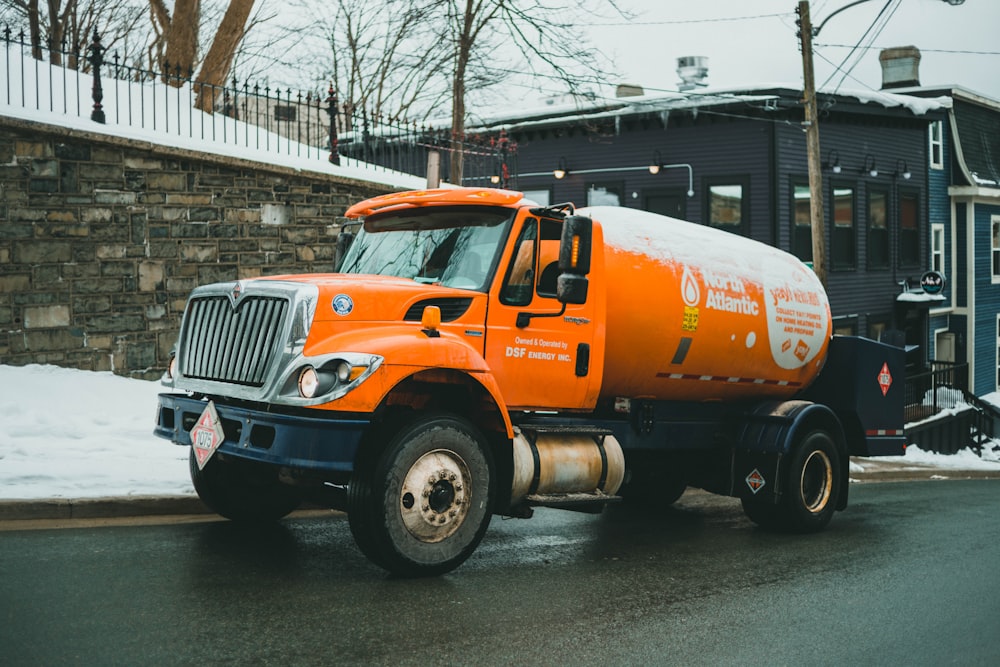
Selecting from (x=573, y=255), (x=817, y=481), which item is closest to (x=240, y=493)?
(x=573, y=255)

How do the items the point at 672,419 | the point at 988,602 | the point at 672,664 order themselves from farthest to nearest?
the point at 672,419, the point at 988,602, the point at 672,664

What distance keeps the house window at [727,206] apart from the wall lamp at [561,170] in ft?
12.6

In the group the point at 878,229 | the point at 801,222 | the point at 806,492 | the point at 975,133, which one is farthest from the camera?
the point at 975,133

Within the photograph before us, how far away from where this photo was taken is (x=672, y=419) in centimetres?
937

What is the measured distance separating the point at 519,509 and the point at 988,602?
3.24m

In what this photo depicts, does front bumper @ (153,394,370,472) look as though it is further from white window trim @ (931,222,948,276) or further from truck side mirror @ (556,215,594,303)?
white window trim @ (931,222,948,276)

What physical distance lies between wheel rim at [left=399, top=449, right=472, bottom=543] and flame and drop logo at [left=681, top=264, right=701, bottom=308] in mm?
2867

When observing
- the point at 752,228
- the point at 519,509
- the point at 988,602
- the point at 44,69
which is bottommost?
the point at 988,602

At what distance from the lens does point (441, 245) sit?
7.96 m

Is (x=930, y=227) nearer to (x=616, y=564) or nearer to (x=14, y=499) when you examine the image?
(x=616, y=564)

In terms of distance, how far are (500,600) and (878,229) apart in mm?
25026

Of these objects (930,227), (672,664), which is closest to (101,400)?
(672,664)

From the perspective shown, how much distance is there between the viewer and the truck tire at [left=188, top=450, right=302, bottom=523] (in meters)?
8.04

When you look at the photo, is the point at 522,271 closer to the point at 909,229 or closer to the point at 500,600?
the point at 500,600
